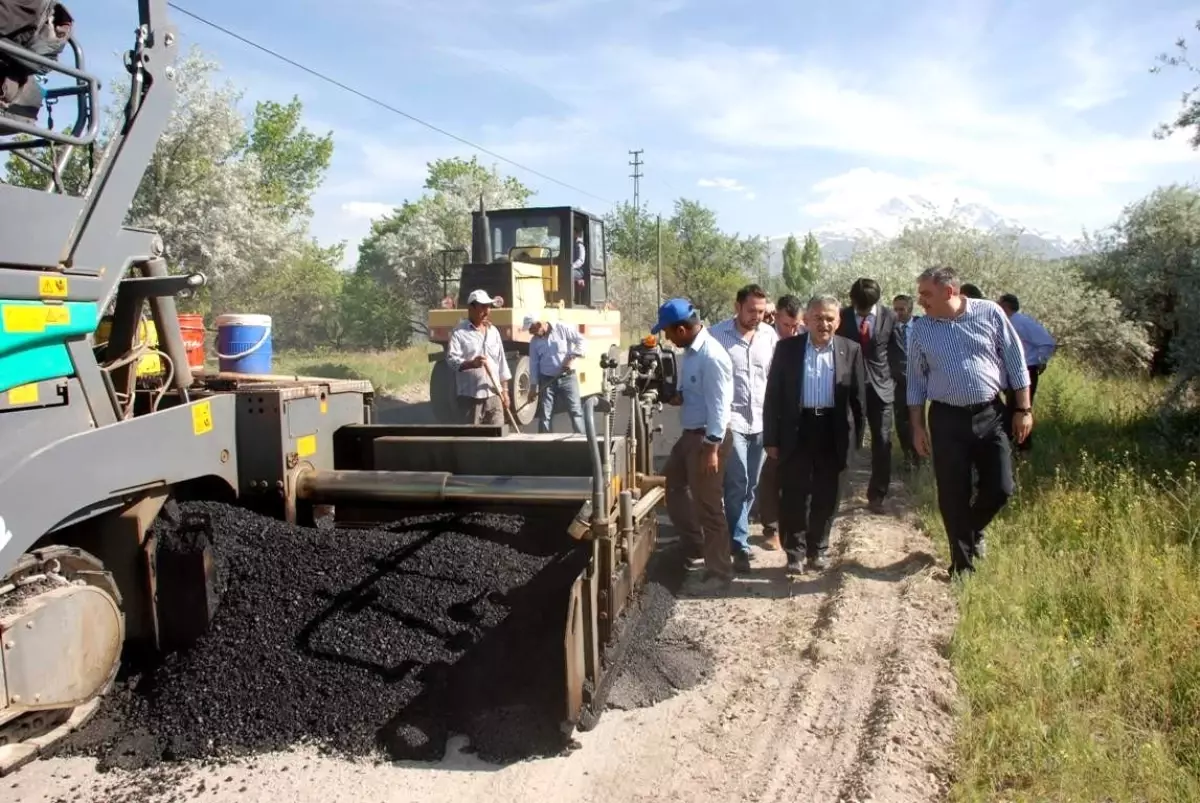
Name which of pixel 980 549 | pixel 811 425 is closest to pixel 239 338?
pixel 811 425

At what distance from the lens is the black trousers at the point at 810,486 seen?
5.72 m

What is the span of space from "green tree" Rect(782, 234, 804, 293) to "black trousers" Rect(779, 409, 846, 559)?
138ft

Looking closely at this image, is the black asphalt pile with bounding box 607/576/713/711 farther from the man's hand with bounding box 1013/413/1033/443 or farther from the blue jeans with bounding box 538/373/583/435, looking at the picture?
the blue jeans with bounding box 538/373/583/435

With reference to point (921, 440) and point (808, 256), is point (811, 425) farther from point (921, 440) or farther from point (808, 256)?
point (808, 256)

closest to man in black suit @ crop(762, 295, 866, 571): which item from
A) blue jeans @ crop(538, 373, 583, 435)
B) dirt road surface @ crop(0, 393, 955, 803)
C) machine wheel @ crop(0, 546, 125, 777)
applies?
dirt road surface @ crop(0, 393, 955, 803)

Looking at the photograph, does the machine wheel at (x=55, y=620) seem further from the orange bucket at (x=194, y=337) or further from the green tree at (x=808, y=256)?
the green tree at (x=808, y=256)

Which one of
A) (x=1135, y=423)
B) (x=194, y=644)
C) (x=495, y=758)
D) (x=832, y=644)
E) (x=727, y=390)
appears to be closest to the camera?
(x=495, y=758)

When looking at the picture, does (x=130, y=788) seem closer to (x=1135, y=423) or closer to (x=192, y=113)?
(x=1135, y=423)

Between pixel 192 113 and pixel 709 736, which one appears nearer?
pixel 709 736

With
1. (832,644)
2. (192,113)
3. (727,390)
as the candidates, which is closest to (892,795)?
(832,644)

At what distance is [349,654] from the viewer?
12.7 feet

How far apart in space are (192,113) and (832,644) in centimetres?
2343

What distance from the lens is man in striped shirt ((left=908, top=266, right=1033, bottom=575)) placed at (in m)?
5.18

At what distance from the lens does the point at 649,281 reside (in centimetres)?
4275
